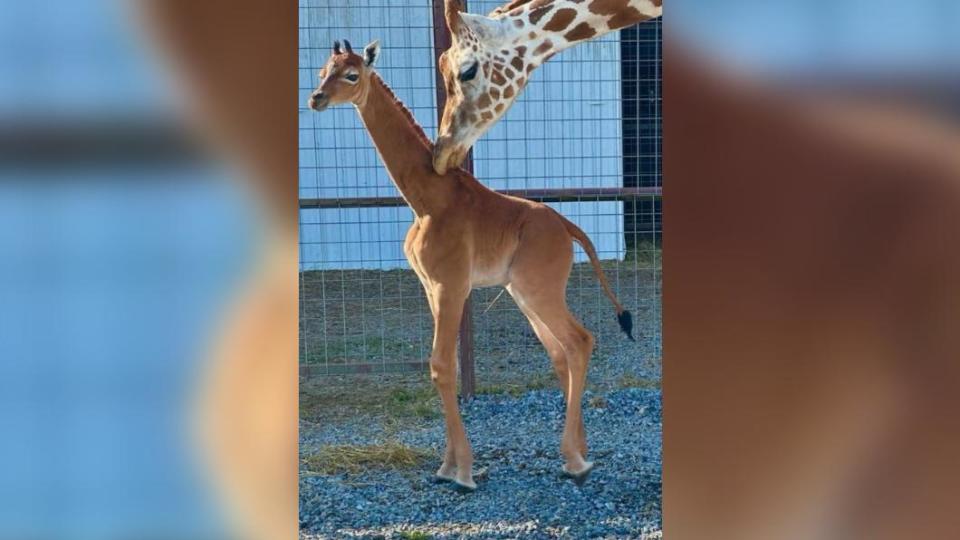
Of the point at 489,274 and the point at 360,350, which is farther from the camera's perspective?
the point at 360,350

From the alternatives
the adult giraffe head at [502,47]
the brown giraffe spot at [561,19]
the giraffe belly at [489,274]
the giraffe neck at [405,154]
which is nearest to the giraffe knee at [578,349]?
the giraffe belly at [489,274]

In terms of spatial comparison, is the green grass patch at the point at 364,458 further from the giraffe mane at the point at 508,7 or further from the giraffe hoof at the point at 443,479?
the giraffe mane at the point at 508,7

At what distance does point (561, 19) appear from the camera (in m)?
3.77

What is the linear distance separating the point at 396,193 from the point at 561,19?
330 cm

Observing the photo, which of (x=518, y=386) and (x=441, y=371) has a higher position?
(x=441, y=371)

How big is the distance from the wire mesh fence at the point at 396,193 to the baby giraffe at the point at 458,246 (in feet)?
7.62

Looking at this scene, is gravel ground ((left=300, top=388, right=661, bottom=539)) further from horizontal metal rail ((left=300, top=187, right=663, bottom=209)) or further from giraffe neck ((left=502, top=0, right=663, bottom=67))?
giraffe neck ((left=502, top=0, right=663, bottom=67))

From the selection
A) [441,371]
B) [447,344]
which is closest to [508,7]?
[447,344]

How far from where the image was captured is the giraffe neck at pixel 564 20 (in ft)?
12.3

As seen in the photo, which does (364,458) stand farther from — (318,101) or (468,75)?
(468,75)
